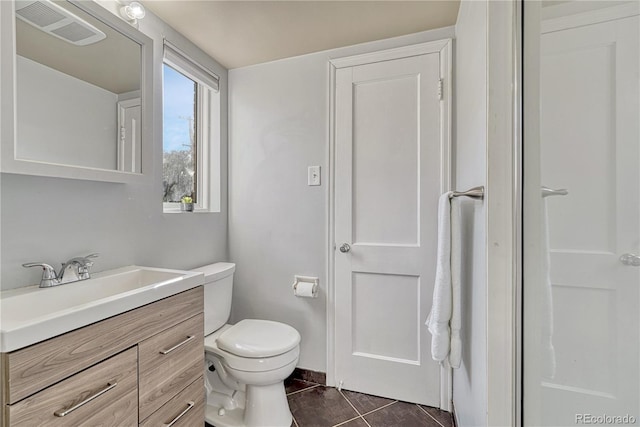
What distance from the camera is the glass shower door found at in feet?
→ 2.50

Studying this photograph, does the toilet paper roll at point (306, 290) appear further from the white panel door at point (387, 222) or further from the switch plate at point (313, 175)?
the switch plate at point (313, 175)

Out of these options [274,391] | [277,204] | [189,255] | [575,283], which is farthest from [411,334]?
[189,255]

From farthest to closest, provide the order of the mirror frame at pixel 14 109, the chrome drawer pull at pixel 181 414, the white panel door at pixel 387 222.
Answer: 1. the white panel door at pixel 387 222
2. the chrome drawer pull at pixel 181 414
3. the mirror frame at pixel 14 109

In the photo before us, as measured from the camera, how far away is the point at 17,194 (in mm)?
991

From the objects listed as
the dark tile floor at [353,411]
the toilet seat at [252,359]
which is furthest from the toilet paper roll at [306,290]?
the dark tile floor at [353,411]

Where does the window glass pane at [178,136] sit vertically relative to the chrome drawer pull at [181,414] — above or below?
above

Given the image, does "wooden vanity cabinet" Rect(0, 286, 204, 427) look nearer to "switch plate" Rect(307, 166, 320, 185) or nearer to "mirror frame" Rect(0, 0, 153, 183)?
"mirror frame" Rect(0, 0, 153, 183)

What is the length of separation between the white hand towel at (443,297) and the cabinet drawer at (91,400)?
1.14 meters

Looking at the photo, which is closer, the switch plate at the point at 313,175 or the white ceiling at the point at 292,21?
the white ceiling at the point at 292,21

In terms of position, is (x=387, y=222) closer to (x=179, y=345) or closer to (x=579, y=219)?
(x=579, y=219)

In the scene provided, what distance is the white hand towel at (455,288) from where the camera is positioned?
1188 millimetres

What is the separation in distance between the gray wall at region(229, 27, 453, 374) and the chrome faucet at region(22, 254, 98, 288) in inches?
39.2

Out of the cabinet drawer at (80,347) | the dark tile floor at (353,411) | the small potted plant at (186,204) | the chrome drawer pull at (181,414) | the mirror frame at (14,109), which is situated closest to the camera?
the cabinet drawer at (80,347)

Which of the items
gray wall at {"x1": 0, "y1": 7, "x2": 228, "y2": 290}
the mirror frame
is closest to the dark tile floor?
gray wall at {"x1": 0, "y1": 7, "x2": 228, "y2": 290}
